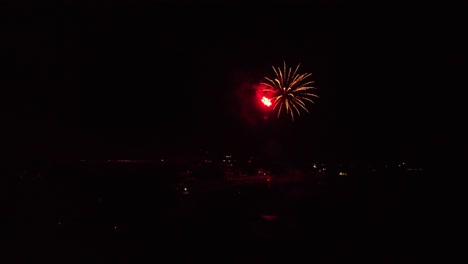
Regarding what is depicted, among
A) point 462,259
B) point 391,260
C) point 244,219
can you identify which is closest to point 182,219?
point 244,219

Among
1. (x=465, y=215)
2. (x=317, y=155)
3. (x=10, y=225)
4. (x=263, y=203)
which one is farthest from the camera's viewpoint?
(x=317, y=155)

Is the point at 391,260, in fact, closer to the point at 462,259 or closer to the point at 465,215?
the point at 462,259

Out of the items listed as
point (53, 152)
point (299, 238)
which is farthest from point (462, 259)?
point (53, 152)

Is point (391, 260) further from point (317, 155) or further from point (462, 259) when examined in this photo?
point (317, 155)

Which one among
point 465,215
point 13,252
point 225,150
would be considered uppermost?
point 225,150

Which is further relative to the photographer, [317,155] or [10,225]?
[317,155]

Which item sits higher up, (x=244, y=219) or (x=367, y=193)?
(x=367, y=193)

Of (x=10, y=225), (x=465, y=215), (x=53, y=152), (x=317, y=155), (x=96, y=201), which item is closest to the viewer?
(x=10, y=225)

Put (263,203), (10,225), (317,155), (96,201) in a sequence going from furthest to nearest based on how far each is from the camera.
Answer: (317,155), (263,203), (96,201), (10,225)

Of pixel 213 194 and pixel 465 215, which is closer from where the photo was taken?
pixel 465 215
